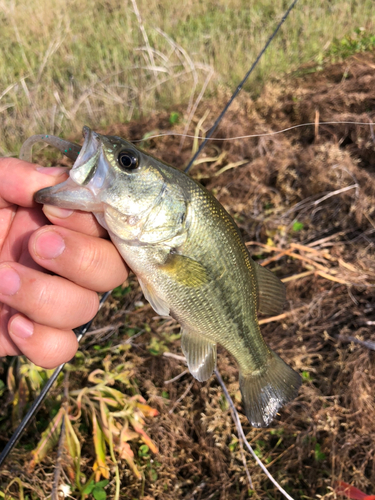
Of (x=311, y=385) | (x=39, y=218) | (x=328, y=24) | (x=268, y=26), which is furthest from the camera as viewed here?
(x=268, y=26)

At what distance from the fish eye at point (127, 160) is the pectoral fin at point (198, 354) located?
859 mm

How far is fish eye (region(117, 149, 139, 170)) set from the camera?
1.51 m

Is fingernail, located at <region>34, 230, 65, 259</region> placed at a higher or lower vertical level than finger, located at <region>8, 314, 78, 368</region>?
higher

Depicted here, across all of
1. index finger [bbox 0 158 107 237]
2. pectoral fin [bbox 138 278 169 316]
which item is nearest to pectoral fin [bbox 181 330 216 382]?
pectoral fin [bbox 138 278 169 316]

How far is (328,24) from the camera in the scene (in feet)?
18.4

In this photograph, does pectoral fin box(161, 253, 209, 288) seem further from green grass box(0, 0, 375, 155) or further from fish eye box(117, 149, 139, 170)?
green grass box(0, 0, 375, 155)

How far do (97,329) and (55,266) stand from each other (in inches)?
63.7

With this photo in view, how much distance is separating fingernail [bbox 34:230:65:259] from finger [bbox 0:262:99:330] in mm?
129

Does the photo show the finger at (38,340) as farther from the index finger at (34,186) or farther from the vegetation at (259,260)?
the vegetation at (259,260)

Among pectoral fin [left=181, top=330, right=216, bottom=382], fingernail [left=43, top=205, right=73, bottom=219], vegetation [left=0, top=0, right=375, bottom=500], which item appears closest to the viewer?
fingernail [left=43, top=205, right=73, bottom=219]

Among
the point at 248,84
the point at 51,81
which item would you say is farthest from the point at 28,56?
the point at 248,84

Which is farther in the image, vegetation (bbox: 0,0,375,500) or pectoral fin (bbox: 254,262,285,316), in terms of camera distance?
vegetation (bbox: 0,0,375,500)

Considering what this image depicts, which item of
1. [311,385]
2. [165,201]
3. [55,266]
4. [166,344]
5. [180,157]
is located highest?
[165,201]

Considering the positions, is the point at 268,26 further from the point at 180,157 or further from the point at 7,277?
the point at 7,277
